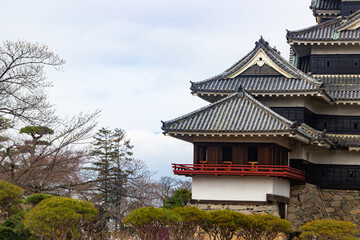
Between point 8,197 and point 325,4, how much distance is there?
Answer: 26342mm

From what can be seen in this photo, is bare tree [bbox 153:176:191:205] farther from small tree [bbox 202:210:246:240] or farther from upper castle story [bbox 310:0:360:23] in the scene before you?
small tree [bbox 202:210:246:240]

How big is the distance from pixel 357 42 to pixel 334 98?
393 cm

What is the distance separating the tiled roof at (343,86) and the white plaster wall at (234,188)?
7.02 metres

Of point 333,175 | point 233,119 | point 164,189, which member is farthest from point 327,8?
point 164,189

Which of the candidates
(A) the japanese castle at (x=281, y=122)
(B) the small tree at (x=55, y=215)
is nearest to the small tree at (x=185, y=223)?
(B) the small tree at (x=55, y=215)

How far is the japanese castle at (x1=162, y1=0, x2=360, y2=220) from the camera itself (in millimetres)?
31828

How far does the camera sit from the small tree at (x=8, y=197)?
938 inches

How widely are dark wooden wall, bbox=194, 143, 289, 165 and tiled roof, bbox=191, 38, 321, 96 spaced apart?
390 centimetres

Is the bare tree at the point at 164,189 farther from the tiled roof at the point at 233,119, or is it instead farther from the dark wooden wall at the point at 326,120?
the tiled roof at the point at 233,119

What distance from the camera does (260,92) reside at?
34719 mm

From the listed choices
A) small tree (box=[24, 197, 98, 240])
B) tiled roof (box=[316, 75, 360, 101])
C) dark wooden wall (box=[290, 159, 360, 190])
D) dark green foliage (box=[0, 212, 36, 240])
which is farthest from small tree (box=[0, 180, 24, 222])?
tiled roof (box=[316, 75, 360, 101])

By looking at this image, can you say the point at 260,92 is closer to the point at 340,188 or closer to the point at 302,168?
the point at 302,168

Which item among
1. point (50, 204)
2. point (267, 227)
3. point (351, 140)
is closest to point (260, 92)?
point (351, 140)

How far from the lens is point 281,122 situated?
3131 cm
